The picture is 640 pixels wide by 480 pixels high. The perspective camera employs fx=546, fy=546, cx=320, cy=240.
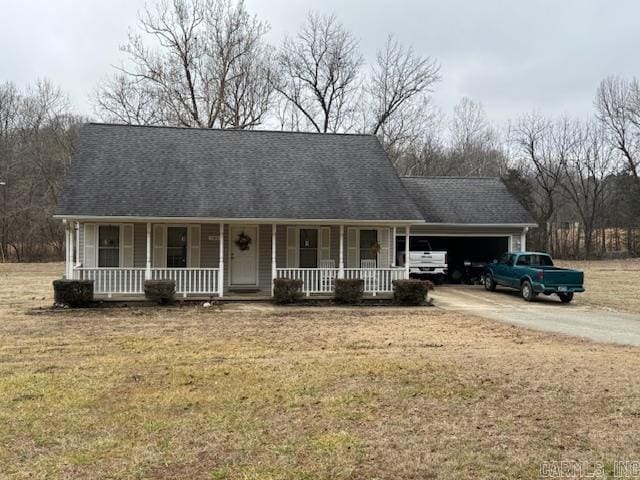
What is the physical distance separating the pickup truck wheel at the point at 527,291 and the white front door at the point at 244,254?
8707 millimetres

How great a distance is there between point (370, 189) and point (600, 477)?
45.5 ft

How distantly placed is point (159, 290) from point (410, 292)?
23.2 ft

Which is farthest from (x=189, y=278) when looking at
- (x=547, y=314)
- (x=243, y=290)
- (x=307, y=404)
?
(x=307, y=404)

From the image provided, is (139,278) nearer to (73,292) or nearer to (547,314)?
(73,292)

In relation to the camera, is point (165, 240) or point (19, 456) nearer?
point (19, 456)

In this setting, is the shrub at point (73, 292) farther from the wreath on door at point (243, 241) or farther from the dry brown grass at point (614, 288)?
the dry brown grass at point (614, 288)

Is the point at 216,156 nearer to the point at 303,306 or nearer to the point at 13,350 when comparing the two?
the point at 303,306

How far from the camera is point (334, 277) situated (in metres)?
16.7

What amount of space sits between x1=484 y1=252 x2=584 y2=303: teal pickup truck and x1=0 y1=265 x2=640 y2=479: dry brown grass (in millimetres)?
6847

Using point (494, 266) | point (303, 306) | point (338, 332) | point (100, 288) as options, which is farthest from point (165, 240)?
point (494, 266)

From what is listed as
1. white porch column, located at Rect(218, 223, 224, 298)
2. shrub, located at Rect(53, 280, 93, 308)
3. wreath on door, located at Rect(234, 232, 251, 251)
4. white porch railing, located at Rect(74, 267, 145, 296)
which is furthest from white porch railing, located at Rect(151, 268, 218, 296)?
shrub, located at Rect(53, 280, 93, 308)

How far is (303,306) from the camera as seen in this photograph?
15.3 meters

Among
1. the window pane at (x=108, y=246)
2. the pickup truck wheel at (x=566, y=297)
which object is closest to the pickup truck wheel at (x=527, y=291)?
the pickup truck wheel at (x=566, y=297)

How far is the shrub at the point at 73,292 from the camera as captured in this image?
564 inches
